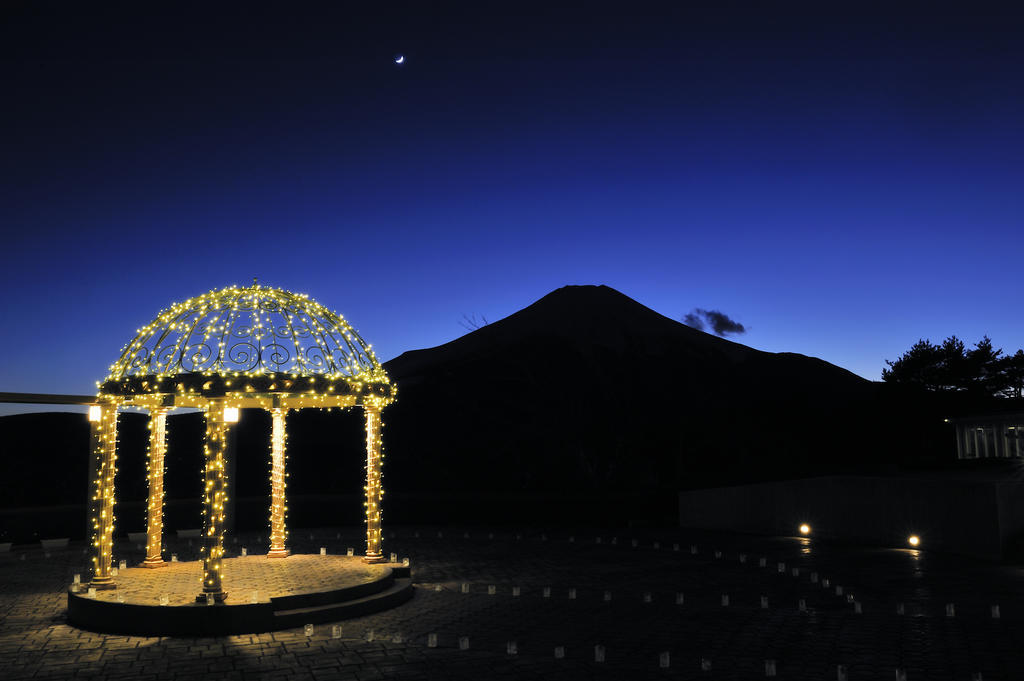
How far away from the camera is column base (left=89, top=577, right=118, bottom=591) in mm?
12748

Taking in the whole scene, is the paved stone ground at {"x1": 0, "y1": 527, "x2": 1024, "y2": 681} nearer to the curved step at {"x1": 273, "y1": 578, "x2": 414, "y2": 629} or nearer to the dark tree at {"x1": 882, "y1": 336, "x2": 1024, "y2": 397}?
the curved step at {"x1": 273, "y1": 578, "x2": 414, "y2": 629}

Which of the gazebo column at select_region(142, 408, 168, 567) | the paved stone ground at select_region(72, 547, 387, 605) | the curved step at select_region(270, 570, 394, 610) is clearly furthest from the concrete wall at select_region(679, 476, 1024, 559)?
the gazebo column at select_region(142, 408, 168, 567)

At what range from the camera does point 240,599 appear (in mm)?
11688

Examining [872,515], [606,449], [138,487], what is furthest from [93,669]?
[606,449]

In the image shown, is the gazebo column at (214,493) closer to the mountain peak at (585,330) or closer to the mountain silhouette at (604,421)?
the mountain silhouette at (604,421)

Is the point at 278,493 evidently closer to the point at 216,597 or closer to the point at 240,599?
the point at 240,599

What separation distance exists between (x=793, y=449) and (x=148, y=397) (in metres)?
54.3

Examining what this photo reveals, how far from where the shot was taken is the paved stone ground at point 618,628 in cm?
907

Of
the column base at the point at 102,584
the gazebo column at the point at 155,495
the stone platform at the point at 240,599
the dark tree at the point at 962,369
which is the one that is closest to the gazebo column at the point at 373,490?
the stone platform at the point at 240,599

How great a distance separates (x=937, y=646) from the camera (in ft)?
32.4

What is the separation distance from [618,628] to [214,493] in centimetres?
668

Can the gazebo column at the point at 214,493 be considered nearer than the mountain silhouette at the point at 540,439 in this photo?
Yes

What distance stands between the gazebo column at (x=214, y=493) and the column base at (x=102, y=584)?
2141mm

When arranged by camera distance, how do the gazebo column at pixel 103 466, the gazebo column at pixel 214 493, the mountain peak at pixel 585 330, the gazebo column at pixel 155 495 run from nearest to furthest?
1. the gazebo column at pixel 214 493
2. the gazebo column at pixel 103 466
3. the gazebo column at pixel 155 495
4. the mountain peak at pixel 585 330
